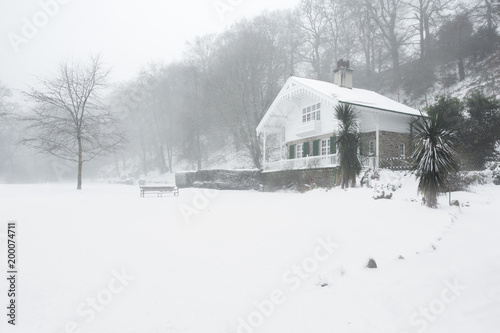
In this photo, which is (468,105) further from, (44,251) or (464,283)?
(44,251)

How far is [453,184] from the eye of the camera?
449 inches

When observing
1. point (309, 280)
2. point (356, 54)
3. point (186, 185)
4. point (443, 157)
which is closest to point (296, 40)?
point (356, 54)

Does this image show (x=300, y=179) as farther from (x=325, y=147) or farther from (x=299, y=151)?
(x=299, y=151)

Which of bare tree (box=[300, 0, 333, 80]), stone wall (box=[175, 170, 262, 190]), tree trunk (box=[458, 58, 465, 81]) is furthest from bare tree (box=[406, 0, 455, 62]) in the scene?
stone wall (box=[175, 170, 262, 190])

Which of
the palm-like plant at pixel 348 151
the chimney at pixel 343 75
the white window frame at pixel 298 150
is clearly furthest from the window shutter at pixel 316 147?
the palm-like plant at pixel 348 151

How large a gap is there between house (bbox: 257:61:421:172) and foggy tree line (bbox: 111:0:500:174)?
14.5 ft

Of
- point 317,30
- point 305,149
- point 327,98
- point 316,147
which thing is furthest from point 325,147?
point 317,30

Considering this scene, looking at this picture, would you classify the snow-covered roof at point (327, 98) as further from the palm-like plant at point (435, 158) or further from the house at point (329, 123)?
the palm-like plant at point (435, 158)

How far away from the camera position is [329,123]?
20594 millimetres

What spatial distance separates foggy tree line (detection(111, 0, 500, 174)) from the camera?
26234 mm

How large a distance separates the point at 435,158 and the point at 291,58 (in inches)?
1193

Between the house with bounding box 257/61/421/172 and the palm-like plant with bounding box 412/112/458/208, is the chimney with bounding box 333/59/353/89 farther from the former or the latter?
the palm-like plant with bounding box 412/112/458/208

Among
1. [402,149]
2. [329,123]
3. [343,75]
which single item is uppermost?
[343,75]

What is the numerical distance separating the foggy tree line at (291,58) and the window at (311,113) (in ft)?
19.9
